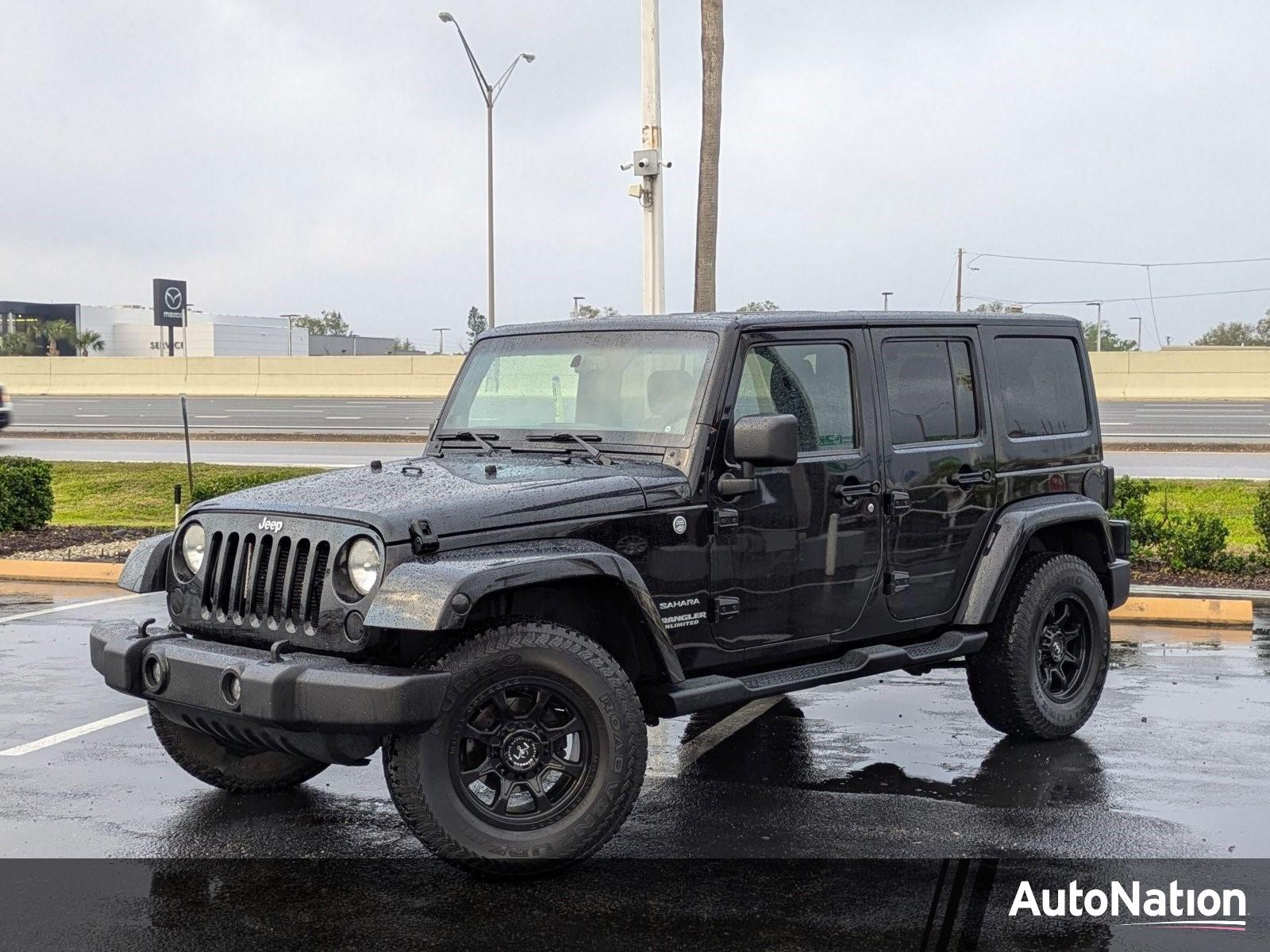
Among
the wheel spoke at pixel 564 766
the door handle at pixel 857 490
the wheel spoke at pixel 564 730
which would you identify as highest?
the door handle at pixel 857 490

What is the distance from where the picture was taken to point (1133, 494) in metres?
12.2

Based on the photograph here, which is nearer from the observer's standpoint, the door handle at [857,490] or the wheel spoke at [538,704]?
the wheel spoke at [538,704]

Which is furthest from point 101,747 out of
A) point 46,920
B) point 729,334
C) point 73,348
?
point 73,348

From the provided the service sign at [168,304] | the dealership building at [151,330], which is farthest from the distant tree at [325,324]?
the service sign at [168,304]

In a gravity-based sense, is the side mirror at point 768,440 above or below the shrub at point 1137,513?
above

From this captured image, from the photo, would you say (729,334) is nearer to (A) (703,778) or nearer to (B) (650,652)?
(B) (650,652)

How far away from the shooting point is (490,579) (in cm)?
478

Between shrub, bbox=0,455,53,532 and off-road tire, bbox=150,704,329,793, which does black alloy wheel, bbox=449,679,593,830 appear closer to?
off-road tire, bbox=150,704,329,793

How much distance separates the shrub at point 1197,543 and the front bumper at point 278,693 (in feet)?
28.6

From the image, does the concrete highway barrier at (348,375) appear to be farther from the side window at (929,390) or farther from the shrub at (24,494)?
the side window at (929,390)

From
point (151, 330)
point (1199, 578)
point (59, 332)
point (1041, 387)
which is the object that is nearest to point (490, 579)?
point (1041, 387)

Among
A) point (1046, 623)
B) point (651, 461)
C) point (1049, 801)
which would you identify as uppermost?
point (651, 461)

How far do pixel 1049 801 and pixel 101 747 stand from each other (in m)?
4.35

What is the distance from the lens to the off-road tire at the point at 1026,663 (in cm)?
684
